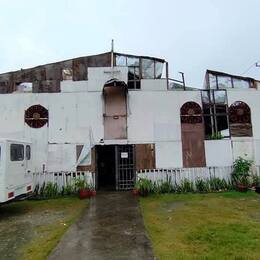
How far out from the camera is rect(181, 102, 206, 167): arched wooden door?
12359 mm

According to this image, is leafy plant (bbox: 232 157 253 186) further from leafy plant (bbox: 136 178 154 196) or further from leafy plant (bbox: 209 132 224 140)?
leafy plant (bbox: 136 178 154 196)

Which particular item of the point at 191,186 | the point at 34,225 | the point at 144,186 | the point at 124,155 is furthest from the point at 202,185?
the point at 34,225

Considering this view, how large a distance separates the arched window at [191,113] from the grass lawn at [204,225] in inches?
132

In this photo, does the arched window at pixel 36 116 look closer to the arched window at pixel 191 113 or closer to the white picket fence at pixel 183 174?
the white picket fence at pixel 183 174

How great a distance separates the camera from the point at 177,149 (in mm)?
12406

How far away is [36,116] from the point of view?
12.5 metres

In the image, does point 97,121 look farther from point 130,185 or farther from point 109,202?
point 109,202

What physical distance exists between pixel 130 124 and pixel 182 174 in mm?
2937

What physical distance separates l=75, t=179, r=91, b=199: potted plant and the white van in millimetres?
1945

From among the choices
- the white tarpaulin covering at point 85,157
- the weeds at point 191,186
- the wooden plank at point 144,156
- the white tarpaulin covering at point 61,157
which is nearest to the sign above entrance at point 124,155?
the wooden plank at point 144,156

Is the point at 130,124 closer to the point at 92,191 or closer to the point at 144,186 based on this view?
the point at 144,186

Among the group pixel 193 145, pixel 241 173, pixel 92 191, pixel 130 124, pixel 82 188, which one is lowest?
pixel 92 191

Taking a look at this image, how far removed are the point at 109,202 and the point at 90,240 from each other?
408 centimetres

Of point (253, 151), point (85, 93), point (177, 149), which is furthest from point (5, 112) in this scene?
point (253, 151)
